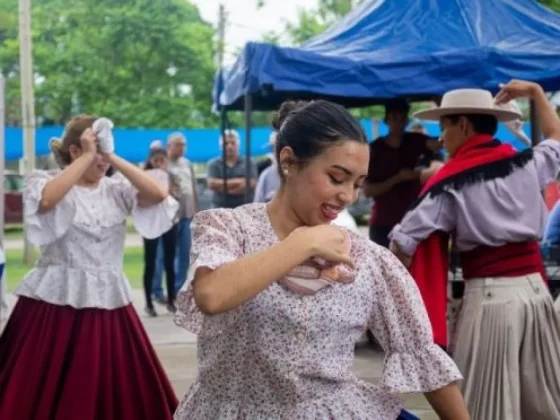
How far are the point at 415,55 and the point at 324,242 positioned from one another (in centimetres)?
506

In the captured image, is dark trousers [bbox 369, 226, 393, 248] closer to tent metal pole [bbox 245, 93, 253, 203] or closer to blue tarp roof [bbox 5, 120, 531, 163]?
tent metal pole [bbox 245, 93, 253, 203]

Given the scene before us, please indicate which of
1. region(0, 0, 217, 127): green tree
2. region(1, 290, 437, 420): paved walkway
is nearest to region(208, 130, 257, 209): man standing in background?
region(1, 290, 437, 420): paved walkway

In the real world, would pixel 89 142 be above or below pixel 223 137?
above

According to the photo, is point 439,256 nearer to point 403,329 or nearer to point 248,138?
point 403,329

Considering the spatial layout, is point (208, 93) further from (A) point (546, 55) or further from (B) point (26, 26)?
(A) point (546, 55)

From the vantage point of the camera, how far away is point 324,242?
8.05ft

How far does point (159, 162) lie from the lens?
10.6 meters

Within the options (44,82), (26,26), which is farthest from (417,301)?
(44,82)

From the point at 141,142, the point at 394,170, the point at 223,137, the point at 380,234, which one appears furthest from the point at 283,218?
the point at 141,142

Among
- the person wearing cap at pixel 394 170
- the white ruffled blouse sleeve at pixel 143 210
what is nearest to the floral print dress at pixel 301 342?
the white ruffled blouse sleeve at pixel 143 210

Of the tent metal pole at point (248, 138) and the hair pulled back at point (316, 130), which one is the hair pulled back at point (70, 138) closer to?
the tent metal pole at point (248, 138)

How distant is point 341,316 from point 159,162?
8088mm

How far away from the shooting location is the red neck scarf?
4664 millimetres

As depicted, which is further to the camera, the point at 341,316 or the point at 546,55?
the point at 546,55
